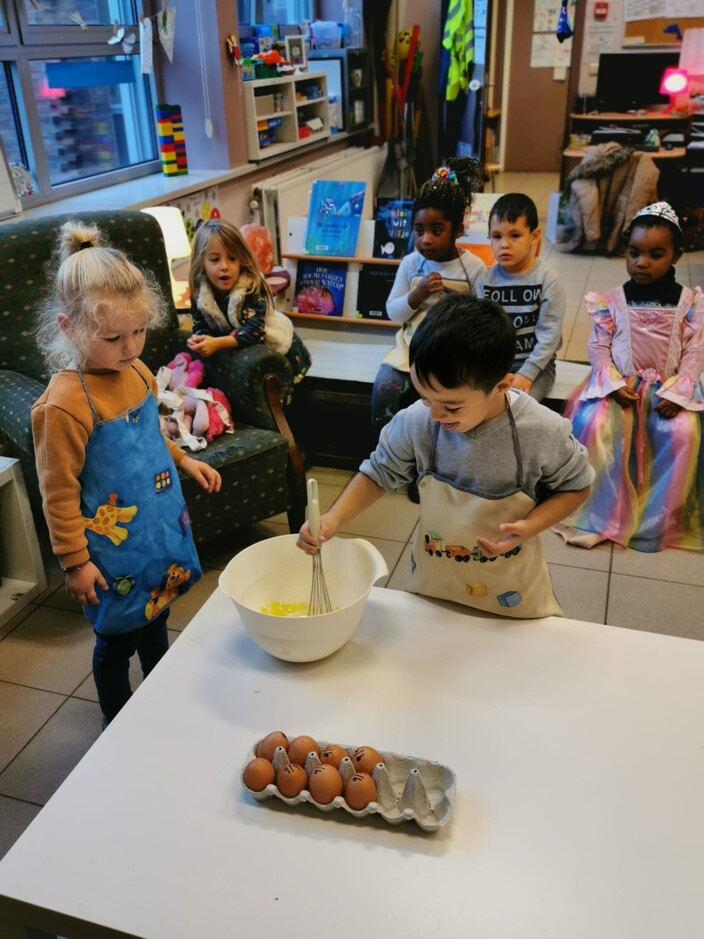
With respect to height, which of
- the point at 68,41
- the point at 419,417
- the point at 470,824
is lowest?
the point at 470,824

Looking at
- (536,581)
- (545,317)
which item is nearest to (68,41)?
(545,317)

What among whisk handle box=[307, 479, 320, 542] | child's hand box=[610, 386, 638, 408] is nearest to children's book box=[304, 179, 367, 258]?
child's hand box=[610, 386, 638, 408]

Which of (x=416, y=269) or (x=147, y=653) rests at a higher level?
(x=416, y=269)

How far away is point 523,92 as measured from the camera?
8.13 m

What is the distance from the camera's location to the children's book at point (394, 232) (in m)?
3.21

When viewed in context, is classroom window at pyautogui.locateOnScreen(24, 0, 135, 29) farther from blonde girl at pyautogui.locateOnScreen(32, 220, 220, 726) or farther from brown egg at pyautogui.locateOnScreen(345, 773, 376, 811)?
brown egg at pyautogui.locateOnScreen(345, 773, 376, 811)

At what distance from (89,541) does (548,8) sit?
7.93m

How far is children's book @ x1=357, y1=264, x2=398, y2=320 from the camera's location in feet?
10.5

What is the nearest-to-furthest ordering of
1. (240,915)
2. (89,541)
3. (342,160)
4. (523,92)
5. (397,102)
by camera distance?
(240,915)
(89,541)
(342,160)
(397,102)
(523,92)

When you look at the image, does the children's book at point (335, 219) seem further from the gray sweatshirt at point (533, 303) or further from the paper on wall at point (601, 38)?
the paper on wall at point (601, 38)

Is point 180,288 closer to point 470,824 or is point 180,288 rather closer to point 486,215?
point 486,215

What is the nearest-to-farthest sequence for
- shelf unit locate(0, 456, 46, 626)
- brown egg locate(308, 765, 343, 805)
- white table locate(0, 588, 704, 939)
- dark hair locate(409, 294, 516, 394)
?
white table locate(0, 588, 704, 939) < brown egg locate(308, 765, 343, 805) < dark hair locate(409, 294, 516, 394) < shelf unit locate(0, 456, 46, 626)

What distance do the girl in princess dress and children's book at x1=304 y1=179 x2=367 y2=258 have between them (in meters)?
1.06

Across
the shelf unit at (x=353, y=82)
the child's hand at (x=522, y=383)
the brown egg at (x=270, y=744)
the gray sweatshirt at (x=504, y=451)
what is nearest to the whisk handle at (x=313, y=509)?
the gray sweatshirt at (x=504, y=451)
